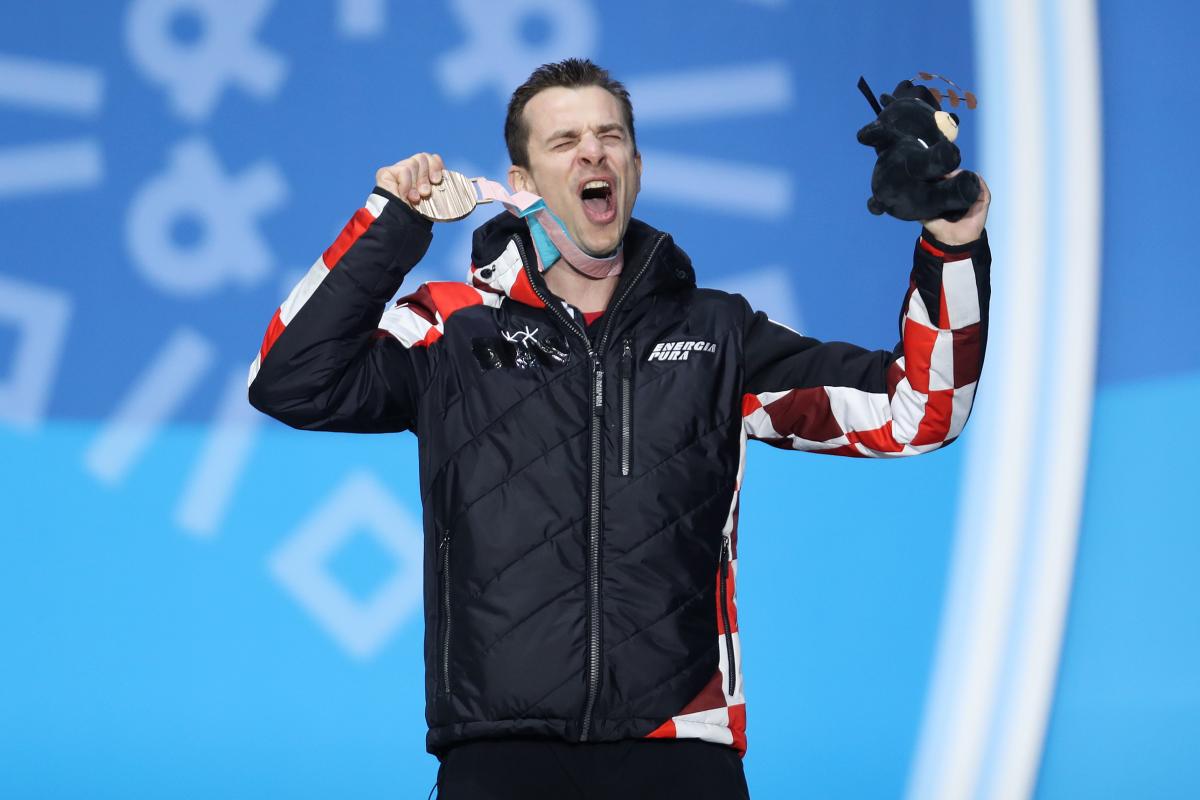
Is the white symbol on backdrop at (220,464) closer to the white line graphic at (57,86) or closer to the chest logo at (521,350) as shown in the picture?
the white line graphic at (57,86)

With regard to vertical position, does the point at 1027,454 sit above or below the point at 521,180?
below

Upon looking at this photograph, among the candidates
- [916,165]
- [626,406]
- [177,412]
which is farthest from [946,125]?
[177,412]

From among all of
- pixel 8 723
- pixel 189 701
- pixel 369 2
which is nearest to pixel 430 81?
pixel 369 2

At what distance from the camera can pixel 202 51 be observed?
9.74ft

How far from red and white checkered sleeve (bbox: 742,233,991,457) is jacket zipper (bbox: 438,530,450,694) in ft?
1.24

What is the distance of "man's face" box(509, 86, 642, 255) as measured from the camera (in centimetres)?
177

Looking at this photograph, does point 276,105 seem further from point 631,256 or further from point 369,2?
point 631,256

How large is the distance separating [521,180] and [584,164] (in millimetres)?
106

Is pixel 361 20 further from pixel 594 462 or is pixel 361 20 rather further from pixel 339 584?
pixel 594 462

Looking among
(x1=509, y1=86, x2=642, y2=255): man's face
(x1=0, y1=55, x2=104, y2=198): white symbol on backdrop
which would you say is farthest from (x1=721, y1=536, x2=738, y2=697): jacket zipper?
(x1=0, y1=55, x2=104, y2=198): white symbol on backdrop

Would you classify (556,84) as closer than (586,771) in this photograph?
No

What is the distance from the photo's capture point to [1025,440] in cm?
291

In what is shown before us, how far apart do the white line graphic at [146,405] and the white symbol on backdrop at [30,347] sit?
5.4 inches

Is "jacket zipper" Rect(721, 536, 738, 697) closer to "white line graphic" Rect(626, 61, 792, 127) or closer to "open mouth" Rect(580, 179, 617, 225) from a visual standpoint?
"open mouth" Rect(580, 179, 617, 225)
